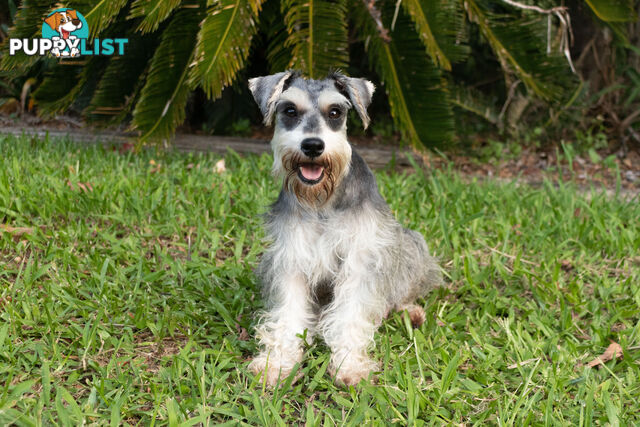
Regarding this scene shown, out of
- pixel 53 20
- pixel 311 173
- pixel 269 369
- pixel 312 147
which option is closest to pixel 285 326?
pixel 269 369

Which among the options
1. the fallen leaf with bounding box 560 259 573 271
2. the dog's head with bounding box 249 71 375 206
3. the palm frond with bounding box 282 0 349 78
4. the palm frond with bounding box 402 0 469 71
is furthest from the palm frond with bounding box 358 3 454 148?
the dog's head with bounding box 249 71 375 206

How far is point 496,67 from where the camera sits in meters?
7.78

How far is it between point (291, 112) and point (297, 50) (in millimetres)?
1408

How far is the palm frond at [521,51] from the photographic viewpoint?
4.72 metres

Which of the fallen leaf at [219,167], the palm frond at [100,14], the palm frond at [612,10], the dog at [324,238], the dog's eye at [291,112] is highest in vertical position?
the palm frond at [612,10]

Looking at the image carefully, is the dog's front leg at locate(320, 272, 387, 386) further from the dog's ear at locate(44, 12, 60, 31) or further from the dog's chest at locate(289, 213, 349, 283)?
the dog's ear at locate(44, 12, 60, 31)

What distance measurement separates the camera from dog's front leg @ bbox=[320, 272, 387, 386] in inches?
119

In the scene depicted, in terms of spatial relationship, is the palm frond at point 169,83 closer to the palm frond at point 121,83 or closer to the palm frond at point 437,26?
the palm frond at point 121,83

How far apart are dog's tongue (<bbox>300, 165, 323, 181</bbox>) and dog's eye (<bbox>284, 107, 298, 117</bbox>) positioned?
0.86 ft

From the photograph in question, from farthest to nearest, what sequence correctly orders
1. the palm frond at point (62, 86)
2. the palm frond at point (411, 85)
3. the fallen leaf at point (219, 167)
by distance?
the fallen leaf at point (219, 167)
the palm frond at point (62, 86)
the palm frond at point (411, 85)

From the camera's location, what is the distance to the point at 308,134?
9.26 feet

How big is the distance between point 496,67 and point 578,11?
111 centimetres

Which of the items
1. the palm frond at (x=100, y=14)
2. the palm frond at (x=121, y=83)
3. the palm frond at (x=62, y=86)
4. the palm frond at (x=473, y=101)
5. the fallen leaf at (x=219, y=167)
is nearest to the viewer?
the palm frond at (x=100, y=14)

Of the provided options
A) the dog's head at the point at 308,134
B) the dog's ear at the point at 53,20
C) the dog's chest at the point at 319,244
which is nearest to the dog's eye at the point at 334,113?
the dog's head at the point at 308,134
